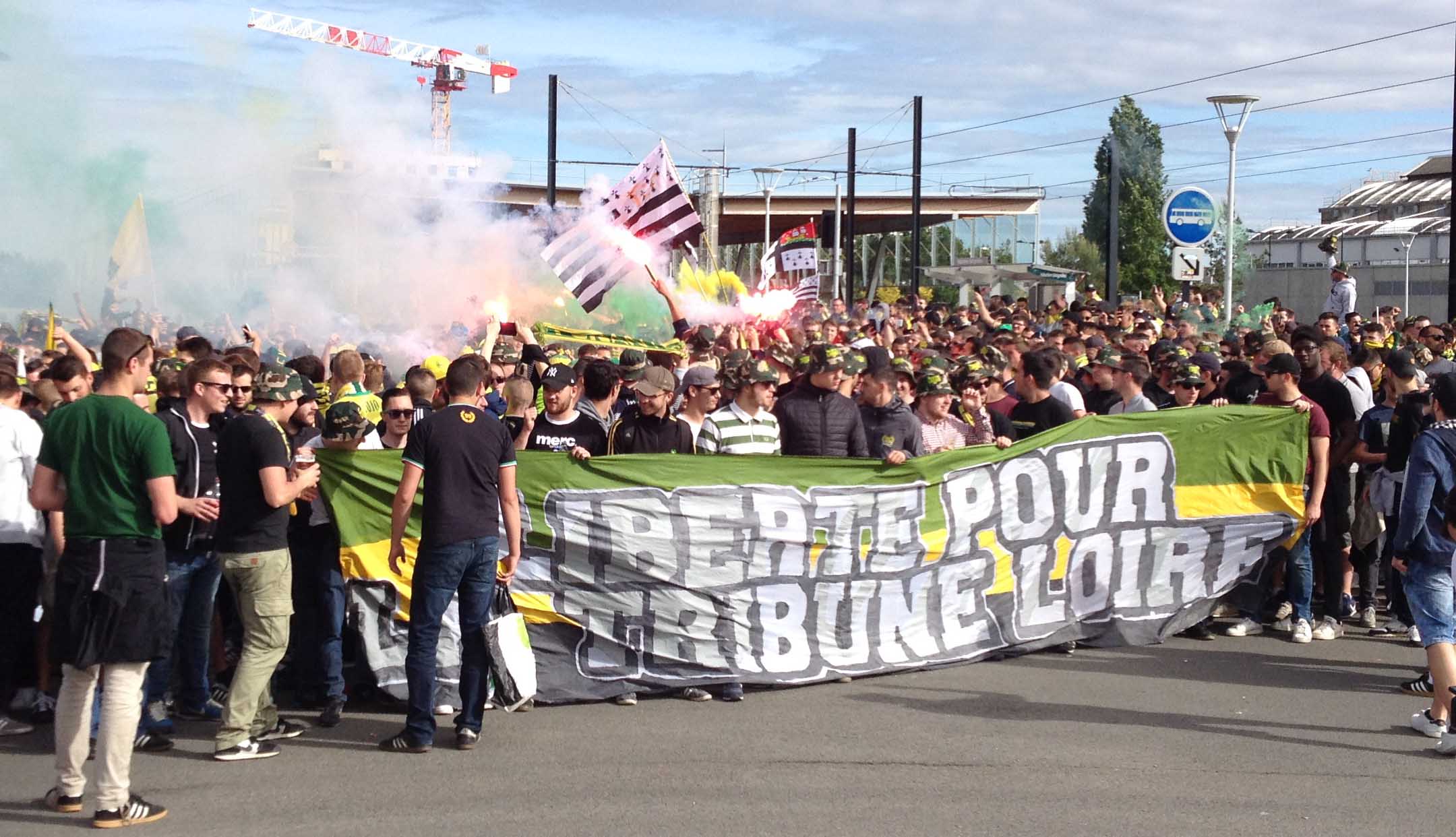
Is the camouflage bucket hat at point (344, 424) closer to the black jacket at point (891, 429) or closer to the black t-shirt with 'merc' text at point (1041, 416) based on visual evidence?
the black jacket at point (891, 429)

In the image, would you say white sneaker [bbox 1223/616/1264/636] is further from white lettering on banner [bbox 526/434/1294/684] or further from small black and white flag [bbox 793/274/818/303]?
small black and white flag [bbox 793/274/818/303]

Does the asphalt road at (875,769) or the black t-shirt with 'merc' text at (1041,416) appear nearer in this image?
the asphalt road at (875,769)

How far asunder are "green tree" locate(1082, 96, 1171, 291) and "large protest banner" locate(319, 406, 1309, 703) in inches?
2206

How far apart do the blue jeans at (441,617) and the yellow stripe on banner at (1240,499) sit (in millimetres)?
4867

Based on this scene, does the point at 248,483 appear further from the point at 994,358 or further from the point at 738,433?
the point at 994,358

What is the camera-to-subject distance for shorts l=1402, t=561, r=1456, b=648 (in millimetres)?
7023

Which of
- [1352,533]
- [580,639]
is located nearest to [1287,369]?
[1352,533]

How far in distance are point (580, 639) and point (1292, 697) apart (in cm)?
390

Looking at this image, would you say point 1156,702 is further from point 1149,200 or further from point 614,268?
point 1149,200

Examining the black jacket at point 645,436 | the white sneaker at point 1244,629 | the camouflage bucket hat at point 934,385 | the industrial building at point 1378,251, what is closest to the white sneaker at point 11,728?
the black jacket at point 645,436

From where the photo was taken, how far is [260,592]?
6559 millimetres

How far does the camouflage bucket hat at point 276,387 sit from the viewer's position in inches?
266

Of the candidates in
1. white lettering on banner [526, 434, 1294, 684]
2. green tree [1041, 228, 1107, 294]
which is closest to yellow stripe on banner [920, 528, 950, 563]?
white lettering on banner [526, 434, 1294, 684]

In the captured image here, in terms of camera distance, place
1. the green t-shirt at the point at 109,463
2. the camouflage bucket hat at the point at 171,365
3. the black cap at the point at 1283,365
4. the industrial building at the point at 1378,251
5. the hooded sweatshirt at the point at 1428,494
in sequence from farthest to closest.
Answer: the industrial building at the point at 1378,251, the black cap at the point at 1283,365, the camouflage bucket hat at the point at 171,365, the hooded sweatshirt at the point at 1428,494, the green t-shirt at the point at 109,463
